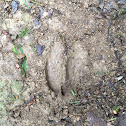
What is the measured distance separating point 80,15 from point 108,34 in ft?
1.35

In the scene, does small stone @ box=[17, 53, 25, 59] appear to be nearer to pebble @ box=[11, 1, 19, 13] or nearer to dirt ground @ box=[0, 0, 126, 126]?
dirt ground @ box=[0, 0, 126, 126]

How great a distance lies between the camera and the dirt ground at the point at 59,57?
1878 mm

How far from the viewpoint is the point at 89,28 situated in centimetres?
191

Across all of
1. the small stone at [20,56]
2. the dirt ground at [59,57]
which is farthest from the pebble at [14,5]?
the small stone at [20,56]

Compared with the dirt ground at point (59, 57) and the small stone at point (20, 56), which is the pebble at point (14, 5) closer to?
the dirt ground at point (59, 57)

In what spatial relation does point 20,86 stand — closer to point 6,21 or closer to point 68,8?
point 6,21

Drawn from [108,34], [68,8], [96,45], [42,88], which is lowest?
[42,88]

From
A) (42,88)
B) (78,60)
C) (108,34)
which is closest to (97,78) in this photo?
(78,60)

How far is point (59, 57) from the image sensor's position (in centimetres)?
191

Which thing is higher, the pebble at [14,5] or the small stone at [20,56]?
the pebble at [14,5]

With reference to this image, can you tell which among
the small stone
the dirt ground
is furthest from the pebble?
the small stone

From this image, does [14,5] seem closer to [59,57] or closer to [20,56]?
[20,56]

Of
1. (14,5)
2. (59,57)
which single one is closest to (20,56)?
(59,57)

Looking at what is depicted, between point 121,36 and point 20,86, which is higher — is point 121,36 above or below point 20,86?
above
